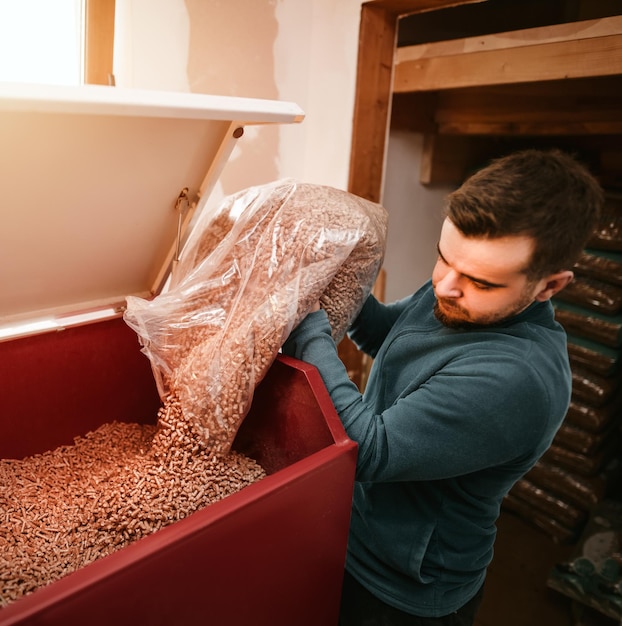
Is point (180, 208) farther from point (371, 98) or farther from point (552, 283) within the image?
point (371, 98)

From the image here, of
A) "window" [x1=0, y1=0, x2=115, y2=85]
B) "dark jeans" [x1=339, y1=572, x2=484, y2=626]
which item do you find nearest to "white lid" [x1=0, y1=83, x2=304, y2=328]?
"window" [x1=0, y1=0, x2=115, y2=85]

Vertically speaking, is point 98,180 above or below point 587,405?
above

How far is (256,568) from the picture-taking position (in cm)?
65

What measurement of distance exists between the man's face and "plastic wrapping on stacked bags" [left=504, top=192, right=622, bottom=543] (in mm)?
1557

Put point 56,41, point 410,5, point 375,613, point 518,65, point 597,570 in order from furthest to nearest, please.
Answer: point 597,570 → point 518,65 → point 410,5 → point 56,41 → point 375,613

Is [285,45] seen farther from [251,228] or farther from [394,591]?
[394,591]

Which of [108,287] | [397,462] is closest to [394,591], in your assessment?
[397,462]

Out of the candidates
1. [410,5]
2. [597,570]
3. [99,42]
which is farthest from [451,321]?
[597,570]

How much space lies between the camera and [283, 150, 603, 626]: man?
0.75 meters

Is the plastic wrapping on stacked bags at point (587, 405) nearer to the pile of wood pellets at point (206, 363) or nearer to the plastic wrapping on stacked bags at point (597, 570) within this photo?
the plastic wrapping on stacked bags at point (597, 570)

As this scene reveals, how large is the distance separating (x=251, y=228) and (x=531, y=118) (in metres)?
1.99

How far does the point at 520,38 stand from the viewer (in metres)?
1.77

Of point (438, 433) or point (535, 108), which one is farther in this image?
point (535, 108)

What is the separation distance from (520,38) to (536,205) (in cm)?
134
